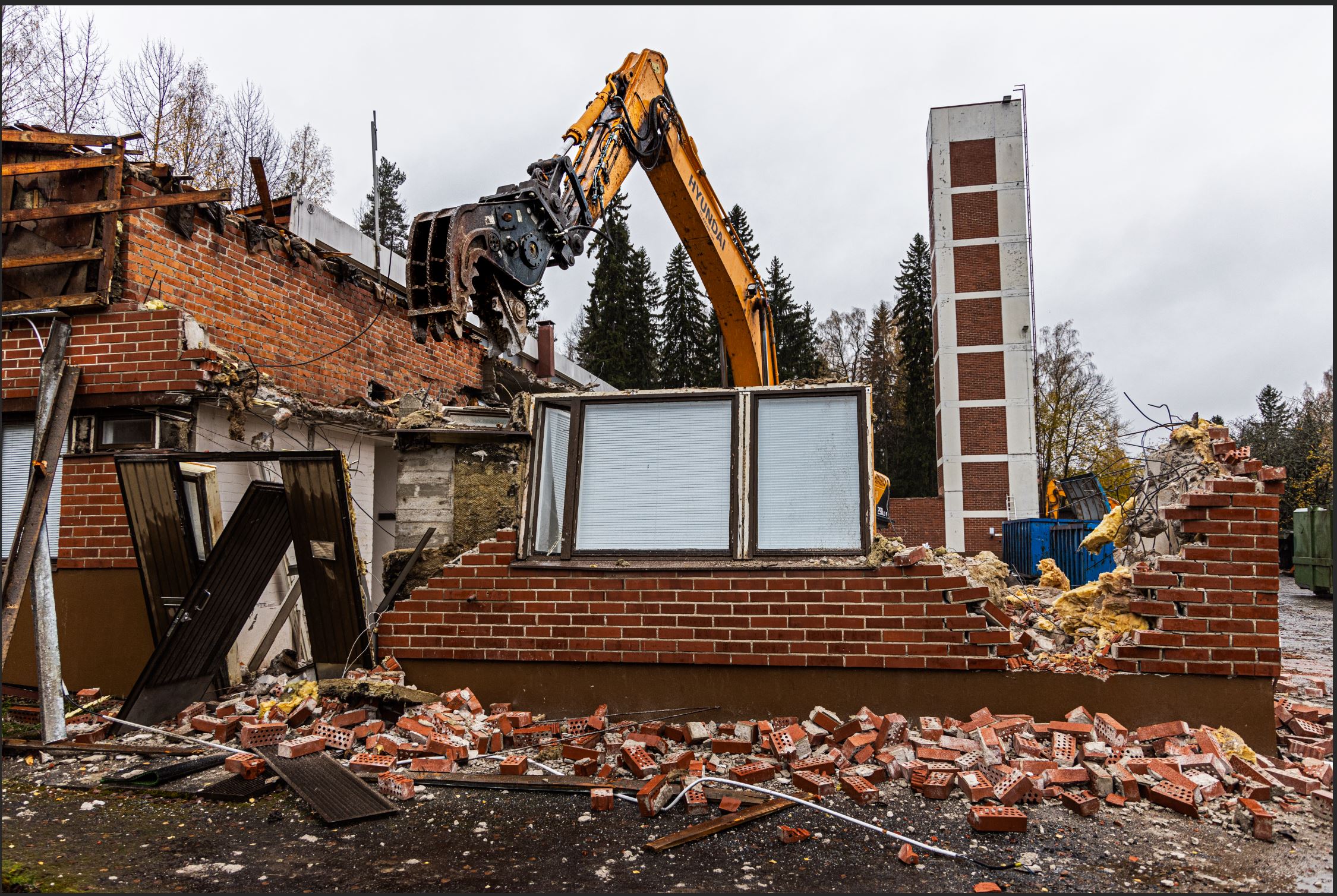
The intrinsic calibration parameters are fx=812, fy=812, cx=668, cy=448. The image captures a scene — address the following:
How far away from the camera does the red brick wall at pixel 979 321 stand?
25.8 m

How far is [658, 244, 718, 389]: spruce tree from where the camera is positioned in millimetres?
39344

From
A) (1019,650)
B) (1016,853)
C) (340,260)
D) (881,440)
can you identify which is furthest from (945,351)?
(1016,853)

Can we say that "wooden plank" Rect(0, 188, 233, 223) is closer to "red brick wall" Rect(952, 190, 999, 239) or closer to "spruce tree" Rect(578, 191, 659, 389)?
"red brick wall" Rect(952, 190, 999, 239)

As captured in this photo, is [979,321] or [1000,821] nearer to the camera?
[1000,821]

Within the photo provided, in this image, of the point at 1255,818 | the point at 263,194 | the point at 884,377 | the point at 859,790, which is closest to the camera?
the point at 1255,818

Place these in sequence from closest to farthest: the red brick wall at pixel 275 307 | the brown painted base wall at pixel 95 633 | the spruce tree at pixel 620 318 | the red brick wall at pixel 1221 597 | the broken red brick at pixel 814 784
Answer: the broken red brick at pixel 814 784, the red brick wall at pixel 1221 597, the brown painted base wall at pixel 95 633, the red brick wall at pixel 275 307, the spruce tree at pixel 620 318

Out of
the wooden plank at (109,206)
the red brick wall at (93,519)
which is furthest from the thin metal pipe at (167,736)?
the wooden plank at (109,206)

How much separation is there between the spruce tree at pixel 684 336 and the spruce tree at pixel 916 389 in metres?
9.98

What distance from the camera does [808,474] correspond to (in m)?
5.22

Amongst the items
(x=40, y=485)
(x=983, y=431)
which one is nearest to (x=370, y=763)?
(x=40, y=485)

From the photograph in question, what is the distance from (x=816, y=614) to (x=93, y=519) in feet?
18.3

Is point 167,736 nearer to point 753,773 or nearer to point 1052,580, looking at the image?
point 753,773

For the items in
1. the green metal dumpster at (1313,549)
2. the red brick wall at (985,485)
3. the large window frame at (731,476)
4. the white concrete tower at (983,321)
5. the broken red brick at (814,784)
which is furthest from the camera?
the white concrete tower at (983,321)

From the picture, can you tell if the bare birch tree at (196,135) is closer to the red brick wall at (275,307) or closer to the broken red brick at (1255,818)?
the red brick wall at (275,307)
